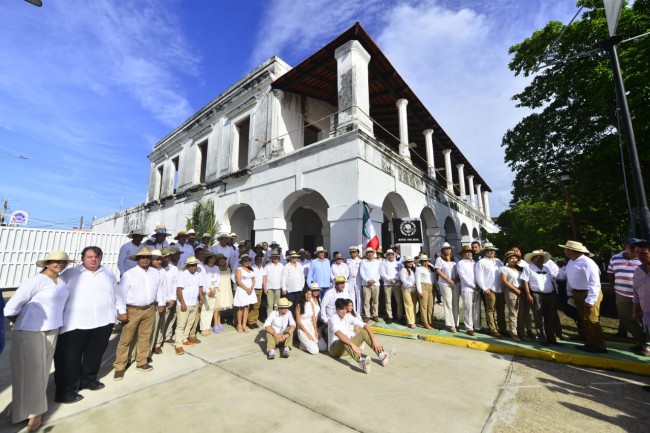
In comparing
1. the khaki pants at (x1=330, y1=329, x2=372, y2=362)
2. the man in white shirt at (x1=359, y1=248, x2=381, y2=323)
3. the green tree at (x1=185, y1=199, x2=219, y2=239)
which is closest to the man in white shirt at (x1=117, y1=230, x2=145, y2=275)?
the khaki pants at (x1=330, y1=329, x2=372, y2=362)

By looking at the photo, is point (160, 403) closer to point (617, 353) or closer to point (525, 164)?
point (617, 353)

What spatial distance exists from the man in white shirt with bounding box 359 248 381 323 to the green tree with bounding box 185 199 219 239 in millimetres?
7749

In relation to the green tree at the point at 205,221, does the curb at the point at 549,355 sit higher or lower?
lower

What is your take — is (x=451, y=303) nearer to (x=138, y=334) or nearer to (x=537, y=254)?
(x=537, y=254)

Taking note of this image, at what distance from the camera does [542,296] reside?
16.4 feet

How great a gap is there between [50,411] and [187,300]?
2240 mm

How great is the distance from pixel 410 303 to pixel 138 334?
5.18 m

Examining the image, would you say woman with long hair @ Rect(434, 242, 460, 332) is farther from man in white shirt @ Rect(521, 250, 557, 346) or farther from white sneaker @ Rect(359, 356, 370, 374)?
white sneaker @ Rect(359, 356, 370, 374)

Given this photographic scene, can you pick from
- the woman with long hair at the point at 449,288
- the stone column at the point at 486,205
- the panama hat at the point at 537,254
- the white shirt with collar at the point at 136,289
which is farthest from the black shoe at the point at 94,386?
the stone column at the point at 486,205

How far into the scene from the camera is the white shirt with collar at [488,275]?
18.0 feet

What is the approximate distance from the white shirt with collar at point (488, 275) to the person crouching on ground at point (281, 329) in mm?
3788

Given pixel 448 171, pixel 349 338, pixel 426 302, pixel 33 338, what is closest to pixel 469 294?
pixel 426 302

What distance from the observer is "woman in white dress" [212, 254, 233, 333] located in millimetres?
5986

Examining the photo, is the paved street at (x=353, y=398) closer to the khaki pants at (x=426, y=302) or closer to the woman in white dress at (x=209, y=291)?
the woman in white dress at (x=209, y=291)
